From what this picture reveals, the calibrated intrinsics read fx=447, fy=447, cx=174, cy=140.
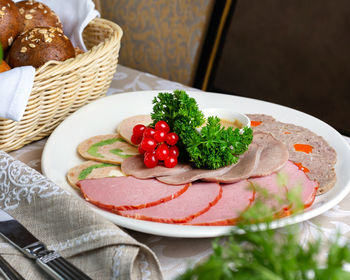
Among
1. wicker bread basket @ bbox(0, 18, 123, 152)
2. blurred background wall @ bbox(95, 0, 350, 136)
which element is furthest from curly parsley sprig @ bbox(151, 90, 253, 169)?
blurred background wall @ bbox(95, 0, 350, 136)

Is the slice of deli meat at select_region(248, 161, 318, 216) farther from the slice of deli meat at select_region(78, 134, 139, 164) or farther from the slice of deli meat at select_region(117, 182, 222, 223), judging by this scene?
the slice of deli meat at select_region(78, 134, 139, 164)

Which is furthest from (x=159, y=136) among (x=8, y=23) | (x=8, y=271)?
(x=8, y=23)

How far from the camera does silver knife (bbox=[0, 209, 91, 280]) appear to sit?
65cm

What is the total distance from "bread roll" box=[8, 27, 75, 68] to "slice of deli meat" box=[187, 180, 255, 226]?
1.96ft

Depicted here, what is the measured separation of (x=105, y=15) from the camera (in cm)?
236

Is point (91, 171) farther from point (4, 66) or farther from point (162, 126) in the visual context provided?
point (4, 66)

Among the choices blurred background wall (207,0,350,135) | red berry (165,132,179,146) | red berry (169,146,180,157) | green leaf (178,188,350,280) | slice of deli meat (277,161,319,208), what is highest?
green leaf (178,188,350,280)

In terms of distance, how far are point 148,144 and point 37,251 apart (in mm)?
377

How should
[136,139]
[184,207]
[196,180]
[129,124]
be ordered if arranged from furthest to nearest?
[129,124] → [136,139] → [196,180] → [184,207]

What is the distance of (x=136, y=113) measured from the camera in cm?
137

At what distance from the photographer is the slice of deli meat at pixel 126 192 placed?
0.87 meters

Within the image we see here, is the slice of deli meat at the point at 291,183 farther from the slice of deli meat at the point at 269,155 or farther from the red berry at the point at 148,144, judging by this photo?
the red berry at the point at 148,144

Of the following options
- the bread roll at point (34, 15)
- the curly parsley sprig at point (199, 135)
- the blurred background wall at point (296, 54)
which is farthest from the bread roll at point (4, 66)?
the blurred background wall at point (296, 54)

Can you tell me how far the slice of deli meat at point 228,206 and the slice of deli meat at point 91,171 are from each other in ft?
0.82
